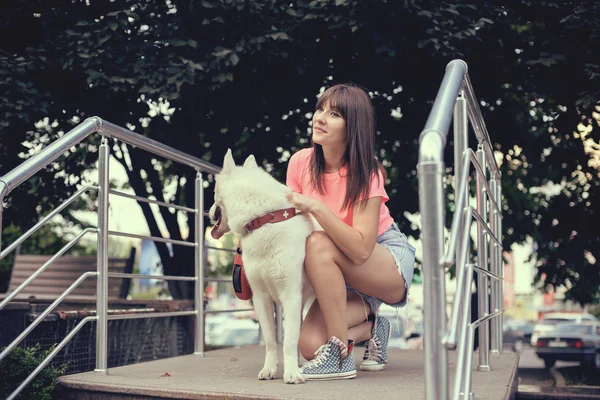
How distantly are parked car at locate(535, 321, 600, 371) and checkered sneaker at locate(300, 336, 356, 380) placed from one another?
17676 mm

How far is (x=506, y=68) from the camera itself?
274 inches

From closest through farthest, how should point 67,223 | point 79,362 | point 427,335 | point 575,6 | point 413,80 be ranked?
A: point 427,335 < point 79,362 < point 575,6 < point 413,80 < point 67,223

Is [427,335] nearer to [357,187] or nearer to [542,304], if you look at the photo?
[357,187]

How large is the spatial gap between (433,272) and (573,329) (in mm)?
19571

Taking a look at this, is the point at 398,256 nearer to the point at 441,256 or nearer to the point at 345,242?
the point at 345,242

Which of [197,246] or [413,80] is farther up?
[413,80]

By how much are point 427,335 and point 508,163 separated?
316 inches

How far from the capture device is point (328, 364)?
294 cm

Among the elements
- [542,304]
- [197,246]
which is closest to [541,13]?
[197,246]

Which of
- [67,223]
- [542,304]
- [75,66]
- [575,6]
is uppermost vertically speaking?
[575,6]

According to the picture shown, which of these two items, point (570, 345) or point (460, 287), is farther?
point (570, 345)

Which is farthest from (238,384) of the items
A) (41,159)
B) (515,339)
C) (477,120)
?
(515,339)

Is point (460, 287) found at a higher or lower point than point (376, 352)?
higher

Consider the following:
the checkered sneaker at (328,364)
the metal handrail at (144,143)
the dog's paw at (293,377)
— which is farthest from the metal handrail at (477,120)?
the metal handrail at (144,143)
